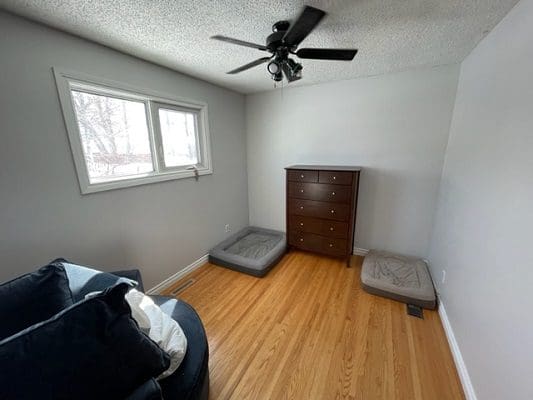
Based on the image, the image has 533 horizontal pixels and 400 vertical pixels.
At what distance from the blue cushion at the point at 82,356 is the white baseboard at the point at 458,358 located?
1.76 meters

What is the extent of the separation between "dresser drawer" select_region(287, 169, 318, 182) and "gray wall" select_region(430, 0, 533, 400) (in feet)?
4.37

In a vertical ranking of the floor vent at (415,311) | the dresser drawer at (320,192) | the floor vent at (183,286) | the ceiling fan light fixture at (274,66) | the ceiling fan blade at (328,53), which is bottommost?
the floor vent at (183,286)

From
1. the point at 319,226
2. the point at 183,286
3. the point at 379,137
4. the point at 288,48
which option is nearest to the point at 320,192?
the point at 319,226

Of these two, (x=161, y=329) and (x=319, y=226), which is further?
(x=319, y=226)

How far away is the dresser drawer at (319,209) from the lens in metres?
2.54

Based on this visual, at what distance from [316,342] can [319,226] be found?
133cm

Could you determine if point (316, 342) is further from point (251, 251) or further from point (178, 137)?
point (178, 137)

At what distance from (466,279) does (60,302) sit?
2385 mm

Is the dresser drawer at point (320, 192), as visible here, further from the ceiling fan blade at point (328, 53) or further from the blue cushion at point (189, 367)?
the blue cushion at point (189, 367)

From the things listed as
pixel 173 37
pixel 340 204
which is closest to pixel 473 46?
pixel 340 204

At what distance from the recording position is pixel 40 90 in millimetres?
1409

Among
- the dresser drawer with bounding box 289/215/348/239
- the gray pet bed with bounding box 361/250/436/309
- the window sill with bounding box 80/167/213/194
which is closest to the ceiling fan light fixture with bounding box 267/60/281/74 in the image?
the window sill with bounding box 80/167/213/194

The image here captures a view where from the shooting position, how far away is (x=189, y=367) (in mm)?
987

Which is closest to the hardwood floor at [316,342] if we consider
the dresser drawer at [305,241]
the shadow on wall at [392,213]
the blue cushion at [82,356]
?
the dresser drawer at [305,241]
